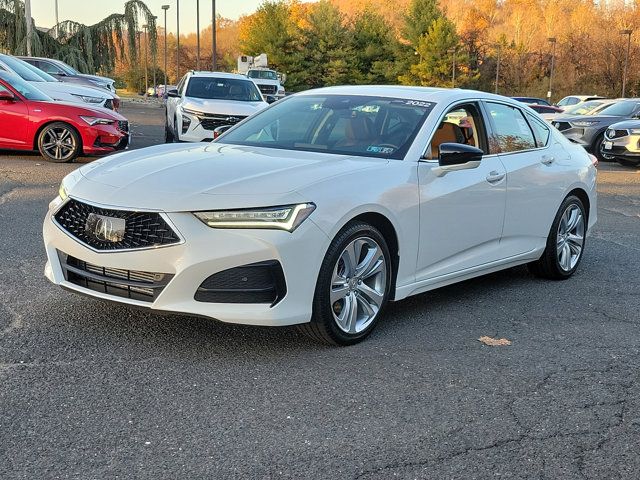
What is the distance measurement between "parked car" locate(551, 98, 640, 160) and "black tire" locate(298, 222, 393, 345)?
14.7 m

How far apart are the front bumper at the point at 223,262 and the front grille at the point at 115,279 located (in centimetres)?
3

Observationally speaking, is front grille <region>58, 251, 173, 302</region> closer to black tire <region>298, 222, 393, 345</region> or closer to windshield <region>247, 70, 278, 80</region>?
black tire <region>298, 222, 393, 345</region>

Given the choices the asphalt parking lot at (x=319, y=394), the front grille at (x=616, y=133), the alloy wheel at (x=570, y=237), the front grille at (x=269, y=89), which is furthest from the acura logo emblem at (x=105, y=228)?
the front grille at (x=269, y=89)

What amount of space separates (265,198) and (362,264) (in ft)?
2.57

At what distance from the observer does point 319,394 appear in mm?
3664

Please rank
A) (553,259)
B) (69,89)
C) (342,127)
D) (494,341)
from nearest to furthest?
(494,341), (342,127), (553,259), (69,89)

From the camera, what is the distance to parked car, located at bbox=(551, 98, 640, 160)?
1831cm

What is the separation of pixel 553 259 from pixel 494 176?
122 cm

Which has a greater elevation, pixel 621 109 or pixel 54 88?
pixel 54 88

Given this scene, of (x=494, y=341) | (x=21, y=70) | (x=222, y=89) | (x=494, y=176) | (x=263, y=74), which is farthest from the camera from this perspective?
(x=263, y=74)

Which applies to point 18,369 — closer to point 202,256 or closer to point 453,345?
point 202,256

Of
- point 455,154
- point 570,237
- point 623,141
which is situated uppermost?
point 455,154

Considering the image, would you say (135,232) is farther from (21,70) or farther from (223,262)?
(21,70)

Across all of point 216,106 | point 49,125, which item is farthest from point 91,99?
point 49,125
